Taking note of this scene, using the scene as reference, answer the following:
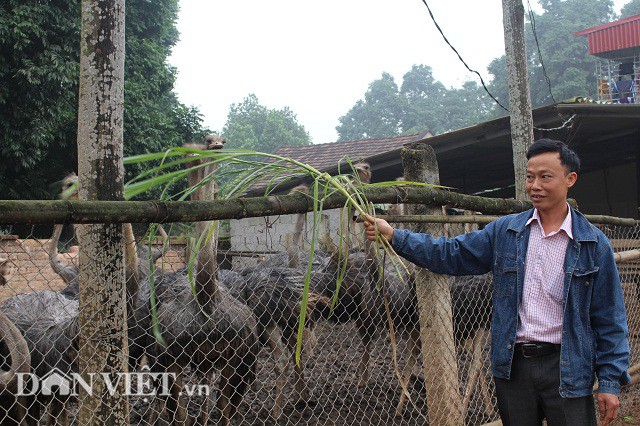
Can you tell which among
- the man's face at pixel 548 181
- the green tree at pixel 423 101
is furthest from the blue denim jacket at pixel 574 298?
the green tree at pixel 423 101

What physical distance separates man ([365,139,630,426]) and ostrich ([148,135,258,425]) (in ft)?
5.02

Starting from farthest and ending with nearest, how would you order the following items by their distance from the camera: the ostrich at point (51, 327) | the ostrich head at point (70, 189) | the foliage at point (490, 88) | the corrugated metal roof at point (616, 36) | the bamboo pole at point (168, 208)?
the foliage at point (490, 88) → the corrugated metal roof at point (616, 36) → the ostrich at point (51, 327) → the ostrich head at point (70, 189) → the bamboo pole at point (168, 208)

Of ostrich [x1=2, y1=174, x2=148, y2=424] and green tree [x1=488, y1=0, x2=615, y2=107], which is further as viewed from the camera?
green tree [x1=488, y1=0, x2=615, y2=107]

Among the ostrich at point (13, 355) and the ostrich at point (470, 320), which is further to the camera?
the ostrich at point (470, 320)

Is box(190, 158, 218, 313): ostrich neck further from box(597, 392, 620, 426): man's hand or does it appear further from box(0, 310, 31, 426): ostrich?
box(597, 392, 620, 426): man's hand

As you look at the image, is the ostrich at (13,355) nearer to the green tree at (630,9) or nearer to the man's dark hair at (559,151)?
the man's dark hair at (559,151)

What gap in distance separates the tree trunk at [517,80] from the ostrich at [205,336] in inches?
174

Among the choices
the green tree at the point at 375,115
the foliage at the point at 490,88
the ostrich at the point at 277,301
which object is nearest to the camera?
the ostrich at the point at 277,301

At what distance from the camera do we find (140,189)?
205 cm

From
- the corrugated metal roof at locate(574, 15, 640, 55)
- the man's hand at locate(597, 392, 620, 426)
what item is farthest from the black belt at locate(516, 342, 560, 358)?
the corrugated metal roof at locate(574, 15, 640, 55)

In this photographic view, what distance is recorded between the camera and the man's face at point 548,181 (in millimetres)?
2502

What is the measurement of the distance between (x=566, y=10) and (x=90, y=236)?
5550 cm

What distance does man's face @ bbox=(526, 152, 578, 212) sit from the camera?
250 cm

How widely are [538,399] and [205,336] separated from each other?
205 centimetres
